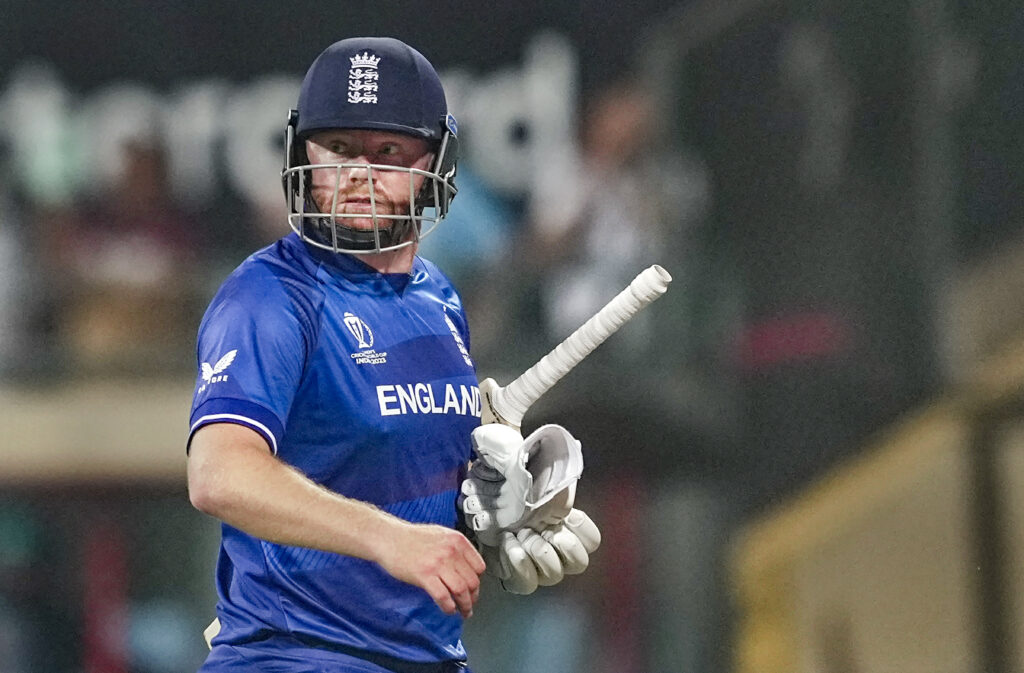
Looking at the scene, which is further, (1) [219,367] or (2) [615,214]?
(2) [615,214]

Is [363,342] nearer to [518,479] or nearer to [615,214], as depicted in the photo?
[518,479]

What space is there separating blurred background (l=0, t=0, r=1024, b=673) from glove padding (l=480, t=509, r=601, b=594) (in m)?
1.62

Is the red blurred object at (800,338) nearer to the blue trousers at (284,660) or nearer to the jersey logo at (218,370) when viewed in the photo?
the blue trousers at (284,660)

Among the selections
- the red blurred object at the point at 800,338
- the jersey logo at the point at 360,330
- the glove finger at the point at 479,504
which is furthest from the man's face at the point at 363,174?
the red blurred object at the point at 800,338

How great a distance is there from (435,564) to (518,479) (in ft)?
1.42

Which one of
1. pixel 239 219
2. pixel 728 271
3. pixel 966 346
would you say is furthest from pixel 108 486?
pixel 966 346

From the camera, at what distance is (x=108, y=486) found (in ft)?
12.5

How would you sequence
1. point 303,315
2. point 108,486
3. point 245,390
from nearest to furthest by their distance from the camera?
1. point 245,390
2. point 303,315
3. point 108,486

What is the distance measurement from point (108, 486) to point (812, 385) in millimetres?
1830

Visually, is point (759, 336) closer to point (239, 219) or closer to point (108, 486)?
point (239, 219)

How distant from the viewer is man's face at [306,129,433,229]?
205cm

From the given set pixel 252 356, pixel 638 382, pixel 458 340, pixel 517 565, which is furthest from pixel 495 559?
pixel 638 382

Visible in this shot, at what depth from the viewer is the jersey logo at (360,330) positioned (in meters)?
1.99

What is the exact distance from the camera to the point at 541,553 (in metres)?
2.09
